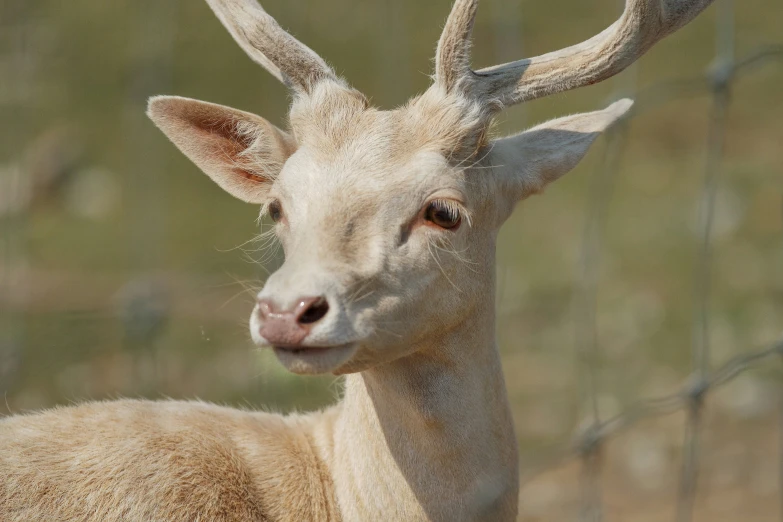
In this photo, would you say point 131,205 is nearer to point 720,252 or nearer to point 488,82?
point 720,252

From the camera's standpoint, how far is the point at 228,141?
12.9 ft

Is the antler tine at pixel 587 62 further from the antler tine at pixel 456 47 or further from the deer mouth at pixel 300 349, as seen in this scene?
the deer mouth at pixel 300 349

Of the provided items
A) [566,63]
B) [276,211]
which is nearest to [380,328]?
[276,211]

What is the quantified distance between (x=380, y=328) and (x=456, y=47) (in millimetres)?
1002

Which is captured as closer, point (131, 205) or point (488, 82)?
point (488, 82)

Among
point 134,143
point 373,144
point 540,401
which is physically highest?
point 373,144

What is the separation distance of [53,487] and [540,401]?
19.2 ft

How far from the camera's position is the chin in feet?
9.45

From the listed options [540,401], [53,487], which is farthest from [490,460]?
[540,401]

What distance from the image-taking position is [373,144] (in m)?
3.39

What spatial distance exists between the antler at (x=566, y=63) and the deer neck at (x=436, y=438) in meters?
0.64

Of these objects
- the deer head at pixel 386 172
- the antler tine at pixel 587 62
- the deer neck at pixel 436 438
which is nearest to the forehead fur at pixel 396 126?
the deer head at pixel 386 172

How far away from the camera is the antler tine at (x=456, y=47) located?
11.2 ft

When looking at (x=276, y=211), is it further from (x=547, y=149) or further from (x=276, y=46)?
(x=547, y=149)
